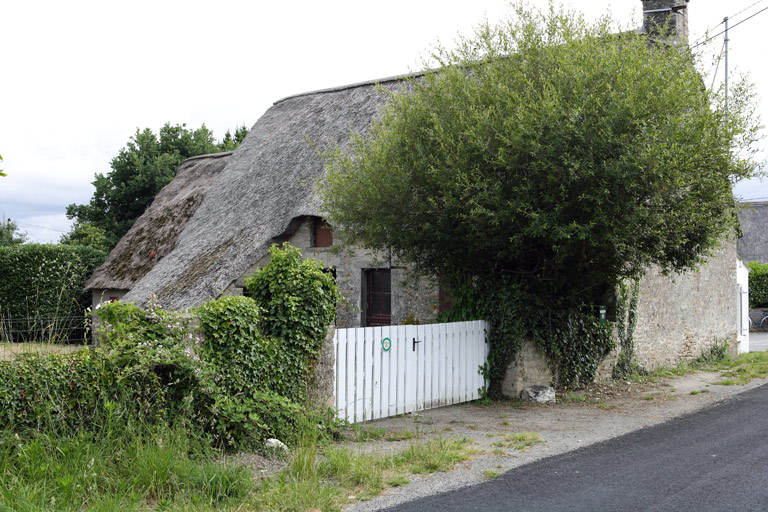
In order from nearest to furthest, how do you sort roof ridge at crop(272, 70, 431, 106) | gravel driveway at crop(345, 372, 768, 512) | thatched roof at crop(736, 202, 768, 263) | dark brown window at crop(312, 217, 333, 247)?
gravel driveway at crop(345, 372, 768, 512) → dark brown window at crop(312, 217, 333, 247) → roof ridge at crop(272, 70, 431, 106) → thatched roof at crop(736, 202, 768, 263)

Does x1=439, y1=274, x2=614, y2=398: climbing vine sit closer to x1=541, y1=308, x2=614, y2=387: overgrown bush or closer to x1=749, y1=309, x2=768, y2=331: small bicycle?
x1=541, y1=308, x2=614, y2=387: overgrown bush

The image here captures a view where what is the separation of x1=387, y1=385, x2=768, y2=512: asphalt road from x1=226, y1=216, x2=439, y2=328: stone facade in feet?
15.9

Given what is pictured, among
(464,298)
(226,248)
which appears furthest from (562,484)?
(226,248)

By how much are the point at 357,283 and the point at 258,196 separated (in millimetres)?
4315

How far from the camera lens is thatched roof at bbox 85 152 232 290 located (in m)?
18.0

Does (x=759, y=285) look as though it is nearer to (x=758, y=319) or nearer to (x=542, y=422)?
(x=758, y=319)

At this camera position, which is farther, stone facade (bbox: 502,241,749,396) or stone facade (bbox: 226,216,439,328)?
stone facade (bbox: 226,216,439,328)

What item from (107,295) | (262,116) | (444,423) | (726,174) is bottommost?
(444,423)

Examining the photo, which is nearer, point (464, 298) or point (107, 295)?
point (464, 298)

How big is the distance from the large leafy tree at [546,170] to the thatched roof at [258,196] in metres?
2.92

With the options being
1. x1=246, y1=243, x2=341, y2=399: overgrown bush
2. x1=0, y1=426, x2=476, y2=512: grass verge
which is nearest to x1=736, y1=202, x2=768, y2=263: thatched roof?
x1=246, y1=243, x2=341, y2=399: overgrown bush

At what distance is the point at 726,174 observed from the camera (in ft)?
28.5

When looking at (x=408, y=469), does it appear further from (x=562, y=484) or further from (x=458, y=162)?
(x=458, y=162)

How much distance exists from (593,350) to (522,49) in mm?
4991
